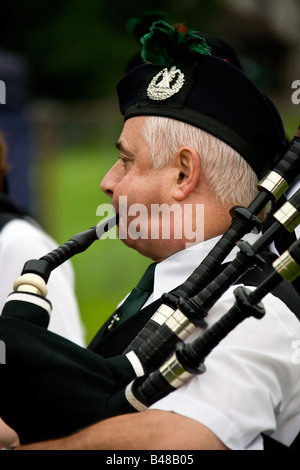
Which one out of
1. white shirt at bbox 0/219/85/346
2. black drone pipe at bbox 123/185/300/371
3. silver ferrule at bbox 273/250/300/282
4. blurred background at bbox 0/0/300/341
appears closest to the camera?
silver ferrule at bbox 273/250/300/282

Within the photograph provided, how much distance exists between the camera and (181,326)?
2.20 m

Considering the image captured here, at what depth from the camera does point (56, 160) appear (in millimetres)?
11461

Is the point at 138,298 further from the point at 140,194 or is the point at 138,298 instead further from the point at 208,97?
the point at 208,97

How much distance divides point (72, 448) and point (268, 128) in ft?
4.06

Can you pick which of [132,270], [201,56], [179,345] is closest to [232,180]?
[201,56]

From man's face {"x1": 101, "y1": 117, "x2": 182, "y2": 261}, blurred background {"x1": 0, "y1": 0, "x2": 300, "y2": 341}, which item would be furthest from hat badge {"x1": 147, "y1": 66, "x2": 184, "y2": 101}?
blurred background {"x1": 0, "y1": 0, "x2": 300, "y2": 341}

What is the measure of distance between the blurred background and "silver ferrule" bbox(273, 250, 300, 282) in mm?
1242

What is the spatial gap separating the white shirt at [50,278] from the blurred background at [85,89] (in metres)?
1.32

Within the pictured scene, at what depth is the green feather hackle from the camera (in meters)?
2.52

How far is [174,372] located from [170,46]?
1.13 meters

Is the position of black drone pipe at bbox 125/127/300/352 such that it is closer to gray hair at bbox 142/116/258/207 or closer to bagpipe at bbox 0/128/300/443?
bagpipe at bbox 0/128/300/443

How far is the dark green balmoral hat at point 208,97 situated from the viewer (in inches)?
99.8

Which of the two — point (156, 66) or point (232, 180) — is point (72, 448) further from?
point (156, 66)

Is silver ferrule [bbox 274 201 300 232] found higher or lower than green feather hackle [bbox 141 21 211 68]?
lower
